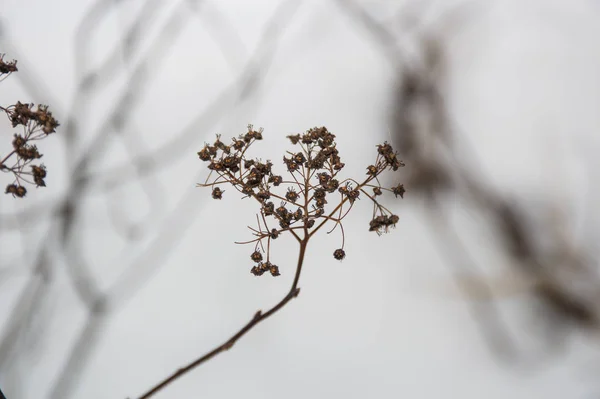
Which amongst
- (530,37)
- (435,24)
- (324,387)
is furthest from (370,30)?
(324,387)

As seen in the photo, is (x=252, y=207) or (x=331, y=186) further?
(x=252, y=207)

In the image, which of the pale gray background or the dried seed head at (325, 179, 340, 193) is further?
the pale gray background

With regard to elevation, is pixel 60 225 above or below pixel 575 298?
below

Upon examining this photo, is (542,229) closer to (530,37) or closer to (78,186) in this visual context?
(530,37)

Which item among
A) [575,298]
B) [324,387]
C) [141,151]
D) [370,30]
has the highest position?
[370,30]

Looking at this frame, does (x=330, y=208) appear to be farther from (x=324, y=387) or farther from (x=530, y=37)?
(x=530, y=37)

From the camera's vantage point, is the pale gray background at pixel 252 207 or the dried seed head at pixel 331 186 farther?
the pale gray background at pixel 252 207

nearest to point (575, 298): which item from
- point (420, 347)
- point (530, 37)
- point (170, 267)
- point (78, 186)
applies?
point (420, 347)
